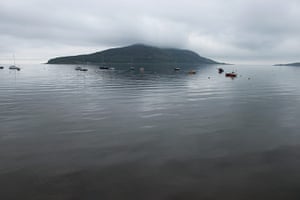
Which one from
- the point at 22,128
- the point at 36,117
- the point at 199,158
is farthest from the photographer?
the point at 36,117

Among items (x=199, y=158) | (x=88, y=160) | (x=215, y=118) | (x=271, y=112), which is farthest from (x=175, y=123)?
(x=271, y=112)

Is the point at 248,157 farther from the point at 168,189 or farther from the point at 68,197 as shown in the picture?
the point at 68,197

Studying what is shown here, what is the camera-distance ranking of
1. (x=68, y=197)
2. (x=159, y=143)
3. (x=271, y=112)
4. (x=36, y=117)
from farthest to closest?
(x=271, y=112) → (x=36, y=117) → (x=159, y=143) → (x=68, y=197)

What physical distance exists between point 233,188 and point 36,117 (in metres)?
20.2

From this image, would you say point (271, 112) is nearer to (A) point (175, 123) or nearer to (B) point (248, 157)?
(A) point (175, 123)

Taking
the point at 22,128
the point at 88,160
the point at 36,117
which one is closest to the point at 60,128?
the point at 22,128

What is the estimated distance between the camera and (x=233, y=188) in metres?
9.83

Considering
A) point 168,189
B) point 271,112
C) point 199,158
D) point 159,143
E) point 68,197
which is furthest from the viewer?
point 271,112

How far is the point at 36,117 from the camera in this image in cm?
2264

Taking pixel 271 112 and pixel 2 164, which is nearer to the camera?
pixel 2 164

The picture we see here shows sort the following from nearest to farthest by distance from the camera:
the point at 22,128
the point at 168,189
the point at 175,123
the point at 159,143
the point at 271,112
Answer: the point at 168,189
the point at 159,143
the point at 22,128
the point at 175,123
the point at 271,112

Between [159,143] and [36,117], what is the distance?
47.3ft

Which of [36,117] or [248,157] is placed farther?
[36,117]

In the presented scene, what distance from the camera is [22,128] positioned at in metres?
18.7
